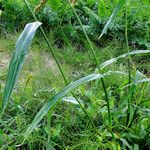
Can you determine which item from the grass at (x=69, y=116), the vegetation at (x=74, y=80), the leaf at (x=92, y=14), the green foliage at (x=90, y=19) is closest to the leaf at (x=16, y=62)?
the vegetation at (x=74, y=80)

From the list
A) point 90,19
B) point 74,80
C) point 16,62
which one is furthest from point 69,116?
point 90,19

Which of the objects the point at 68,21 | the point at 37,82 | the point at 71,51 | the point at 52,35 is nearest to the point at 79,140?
the point at 37,82

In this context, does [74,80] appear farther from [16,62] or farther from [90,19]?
[16,62]

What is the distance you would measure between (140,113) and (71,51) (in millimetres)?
1361

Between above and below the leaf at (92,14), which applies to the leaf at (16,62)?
above

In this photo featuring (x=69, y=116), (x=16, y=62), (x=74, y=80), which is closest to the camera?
(x=16, y=62)

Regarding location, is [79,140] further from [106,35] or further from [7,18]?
[7,18]

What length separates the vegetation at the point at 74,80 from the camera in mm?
1447

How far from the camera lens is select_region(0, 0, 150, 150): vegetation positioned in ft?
4.75

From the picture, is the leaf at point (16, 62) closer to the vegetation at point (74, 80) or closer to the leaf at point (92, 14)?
the vegetation at point (74, 80)

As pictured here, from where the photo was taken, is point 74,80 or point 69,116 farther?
point 74,80

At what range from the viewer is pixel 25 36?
116 cm

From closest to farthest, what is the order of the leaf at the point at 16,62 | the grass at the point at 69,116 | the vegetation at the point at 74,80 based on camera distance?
the leaf at the point at 16,62
the vegetation at the point at 74,80
the grass at the point at 69,116

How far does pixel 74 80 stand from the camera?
2.76 meters
